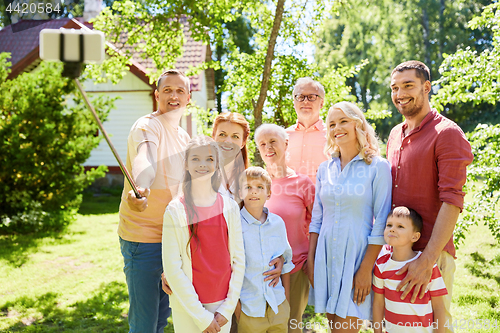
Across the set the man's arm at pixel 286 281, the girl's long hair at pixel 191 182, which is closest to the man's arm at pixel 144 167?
the girl's long hair at pixel 191 182

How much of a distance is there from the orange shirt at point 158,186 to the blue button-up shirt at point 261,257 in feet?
1.67

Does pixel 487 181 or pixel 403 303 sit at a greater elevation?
pixel 487 181

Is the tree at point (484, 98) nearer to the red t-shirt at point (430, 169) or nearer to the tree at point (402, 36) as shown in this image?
the red t-shirt at point (430, 169)

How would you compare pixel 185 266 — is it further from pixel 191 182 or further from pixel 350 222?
pixel 350 222

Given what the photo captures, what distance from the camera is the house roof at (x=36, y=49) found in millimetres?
13055

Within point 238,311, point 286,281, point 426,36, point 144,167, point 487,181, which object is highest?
point 426,36

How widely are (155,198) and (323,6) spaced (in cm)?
468

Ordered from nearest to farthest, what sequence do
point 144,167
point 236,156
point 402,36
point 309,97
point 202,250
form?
point 144,167 < point 202,250 < point 236,156 < point 309,97 < point 402,36

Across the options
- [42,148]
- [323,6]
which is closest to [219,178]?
[323,6]

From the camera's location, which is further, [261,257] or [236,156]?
[236,156]

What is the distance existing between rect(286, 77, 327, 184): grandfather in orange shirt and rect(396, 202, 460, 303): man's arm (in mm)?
1084

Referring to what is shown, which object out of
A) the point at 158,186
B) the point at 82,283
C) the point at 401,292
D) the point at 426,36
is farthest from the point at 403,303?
the point at 426,36

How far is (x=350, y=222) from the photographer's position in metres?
2.43

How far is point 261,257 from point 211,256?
14.5 inches
